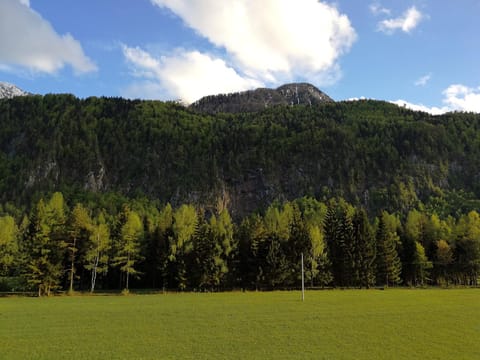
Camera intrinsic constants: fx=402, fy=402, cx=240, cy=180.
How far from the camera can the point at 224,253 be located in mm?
78250

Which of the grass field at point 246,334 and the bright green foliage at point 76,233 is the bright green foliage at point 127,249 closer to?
the bright green foliage at point 76,233

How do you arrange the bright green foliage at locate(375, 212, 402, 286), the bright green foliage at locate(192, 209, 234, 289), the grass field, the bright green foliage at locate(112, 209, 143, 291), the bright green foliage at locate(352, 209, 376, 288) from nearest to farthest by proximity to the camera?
the grass field < the bright green foliage at locate(192, 209, 234, 289) < the bright green foliage at locate(112, 209, 143, 291) < the bright green foliage at locate(352, 209, 376, 288) < the bright green foliage at locate(375, 212, 402, 286)

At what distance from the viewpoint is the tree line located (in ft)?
231

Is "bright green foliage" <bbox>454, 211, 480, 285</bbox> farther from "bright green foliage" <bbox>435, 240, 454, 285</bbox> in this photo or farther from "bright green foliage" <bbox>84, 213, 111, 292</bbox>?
"bright green foliage" <bbox>84, 213, 111, 292</bbox>

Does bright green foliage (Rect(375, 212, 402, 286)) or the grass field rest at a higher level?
bright green foliage (Rect(375, 212, 402, 286))

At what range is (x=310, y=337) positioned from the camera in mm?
23547

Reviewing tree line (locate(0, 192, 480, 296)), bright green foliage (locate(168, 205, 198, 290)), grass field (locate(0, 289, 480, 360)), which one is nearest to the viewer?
grass field (locate(0, 289, 480, 360))

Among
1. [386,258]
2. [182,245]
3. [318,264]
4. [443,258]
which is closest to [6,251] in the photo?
[182,245]

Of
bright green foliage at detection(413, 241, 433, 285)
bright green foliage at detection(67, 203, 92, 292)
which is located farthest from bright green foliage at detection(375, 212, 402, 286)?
A: bright green foliage at detection(67, 203, 92, 292)

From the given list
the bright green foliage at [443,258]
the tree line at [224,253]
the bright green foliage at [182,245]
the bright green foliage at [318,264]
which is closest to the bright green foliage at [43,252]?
the tree line at [224,253]

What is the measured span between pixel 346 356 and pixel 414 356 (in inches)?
126

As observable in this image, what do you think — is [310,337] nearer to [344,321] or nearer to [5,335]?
[344,321]

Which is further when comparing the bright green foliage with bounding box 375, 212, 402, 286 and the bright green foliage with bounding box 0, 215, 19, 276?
the bright green foliage with bounding box 0, 215, 19, 276

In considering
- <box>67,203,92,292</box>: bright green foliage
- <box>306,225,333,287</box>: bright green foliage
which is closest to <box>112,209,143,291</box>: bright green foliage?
<box>67,203,92,292</box>: bright green foliage
